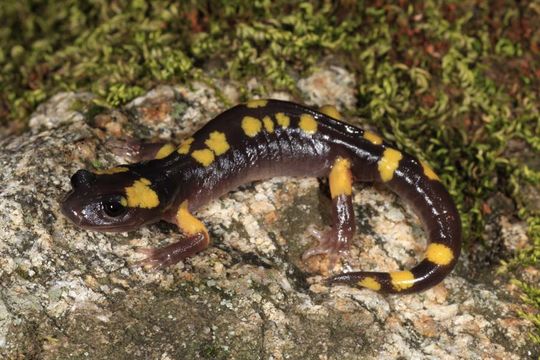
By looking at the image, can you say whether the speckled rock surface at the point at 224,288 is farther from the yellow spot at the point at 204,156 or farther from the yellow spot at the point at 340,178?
the yellow spot at the point at 204,156

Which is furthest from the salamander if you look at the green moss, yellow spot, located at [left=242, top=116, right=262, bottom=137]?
the green moss

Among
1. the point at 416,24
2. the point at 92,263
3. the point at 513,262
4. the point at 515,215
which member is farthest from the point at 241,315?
the point at 416,24

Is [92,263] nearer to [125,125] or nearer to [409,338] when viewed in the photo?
[125,125]

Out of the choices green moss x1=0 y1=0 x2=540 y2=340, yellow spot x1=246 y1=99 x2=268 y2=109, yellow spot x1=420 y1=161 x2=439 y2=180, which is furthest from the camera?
green moss x1=0 y1=0 x2=540 y2=340

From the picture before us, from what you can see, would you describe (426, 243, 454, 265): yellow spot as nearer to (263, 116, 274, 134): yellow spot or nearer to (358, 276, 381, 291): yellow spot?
(358, 276, 381, 291): yellow spot

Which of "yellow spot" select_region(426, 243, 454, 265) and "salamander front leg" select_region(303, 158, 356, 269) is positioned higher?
"salamander front leg" select_region(303, 158, 356, 269)
